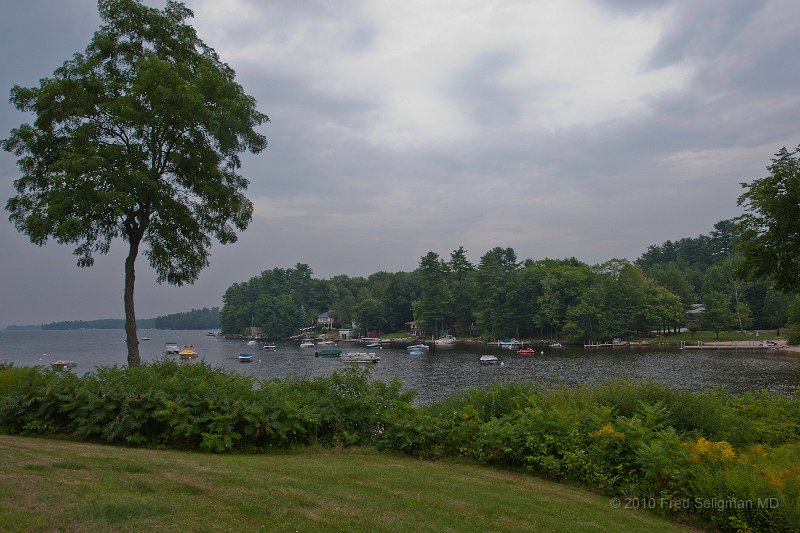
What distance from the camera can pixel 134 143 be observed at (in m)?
16.4

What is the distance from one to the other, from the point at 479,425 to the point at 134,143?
14.1 metres

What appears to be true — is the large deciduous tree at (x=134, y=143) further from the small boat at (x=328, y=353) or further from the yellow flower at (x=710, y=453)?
the small boat at (x=328, y=353)

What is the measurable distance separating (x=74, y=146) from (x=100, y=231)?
296 centimetres

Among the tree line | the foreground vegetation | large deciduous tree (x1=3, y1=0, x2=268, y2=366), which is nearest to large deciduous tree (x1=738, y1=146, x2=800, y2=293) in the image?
the foreground vegetation

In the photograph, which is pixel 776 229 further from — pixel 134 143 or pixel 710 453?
pixel 134 143

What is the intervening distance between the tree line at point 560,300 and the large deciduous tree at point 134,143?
6227 cm

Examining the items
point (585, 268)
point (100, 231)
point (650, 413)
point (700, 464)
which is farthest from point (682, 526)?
point (585, 268)

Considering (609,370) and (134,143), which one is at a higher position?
(134,143)

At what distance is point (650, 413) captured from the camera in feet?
34.0

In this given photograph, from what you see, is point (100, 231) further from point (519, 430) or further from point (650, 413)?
point (650, 413)

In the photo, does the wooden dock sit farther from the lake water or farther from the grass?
the grass

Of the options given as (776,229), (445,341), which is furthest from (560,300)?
(776,229)

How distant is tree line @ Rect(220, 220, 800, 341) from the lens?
296ft

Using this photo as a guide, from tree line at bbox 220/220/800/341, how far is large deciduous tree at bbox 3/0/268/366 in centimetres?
6227
